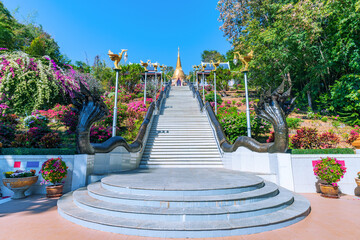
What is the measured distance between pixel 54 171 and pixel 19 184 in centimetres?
97

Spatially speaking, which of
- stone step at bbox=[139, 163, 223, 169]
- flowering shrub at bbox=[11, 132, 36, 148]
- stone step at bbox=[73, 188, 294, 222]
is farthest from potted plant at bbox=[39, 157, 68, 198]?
stone step at bbox=[139, 163, 223, 169]

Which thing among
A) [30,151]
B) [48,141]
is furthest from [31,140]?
[30,151]

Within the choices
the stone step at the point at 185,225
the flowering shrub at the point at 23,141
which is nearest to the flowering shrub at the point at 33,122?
the flowering shrub at the point at 23,141

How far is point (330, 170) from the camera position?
5434 mm

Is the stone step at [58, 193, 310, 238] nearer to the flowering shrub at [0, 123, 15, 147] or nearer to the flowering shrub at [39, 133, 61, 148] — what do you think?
the flowering shrub at [39, 133, 61, 148]

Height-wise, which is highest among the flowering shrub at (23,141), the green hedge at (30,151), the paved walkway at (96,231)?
the flowering shrub at (23,141)

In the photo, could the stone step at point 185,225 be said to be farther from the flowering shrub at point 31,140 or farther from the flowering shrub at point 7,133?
the flowering shrub at point 7,133

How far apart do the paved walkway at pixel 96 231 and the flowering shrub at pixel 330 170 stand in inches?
29.7

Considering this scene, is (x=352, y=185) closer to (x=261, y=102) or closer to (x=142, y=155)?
(x=261, y=102)

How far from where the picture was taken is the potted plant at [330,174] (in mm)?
5395

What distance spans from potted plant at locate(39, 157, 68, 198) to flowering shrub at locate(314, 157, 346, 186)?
25.8 ft

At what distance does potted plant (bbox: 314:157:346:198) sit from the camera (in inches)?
212

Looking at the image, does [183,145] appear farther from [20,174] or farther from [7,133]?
[7,133]

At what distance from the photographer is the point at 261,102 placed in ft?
21.9
